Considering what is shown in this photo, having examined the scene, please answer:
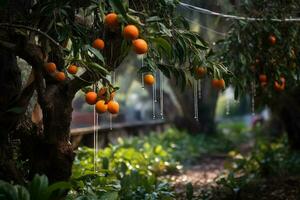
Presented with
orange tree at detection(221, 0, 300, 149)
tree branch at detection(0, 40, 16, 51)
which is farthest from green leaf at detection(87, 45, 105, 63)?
orange tree at detection(221, 0, 300, 149)

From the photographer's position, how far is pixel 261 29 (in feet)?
16.7

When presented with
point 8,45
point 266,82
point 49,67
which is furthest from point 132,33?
point 266,82

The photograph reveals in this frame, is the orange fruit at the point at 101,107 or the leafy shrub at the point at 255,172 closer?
the orange fruit at the point at 101,107

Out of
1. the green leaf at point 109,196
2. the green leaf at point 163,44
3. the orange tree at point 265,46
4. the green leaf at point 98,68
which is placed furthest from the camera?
the orange tree at point 265,46

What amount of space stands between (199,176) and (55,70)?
524 centimetres

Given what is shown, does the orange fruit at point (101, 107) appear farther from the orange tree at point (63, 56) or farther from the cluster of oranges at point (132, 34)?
the cluster of oranges at point (132, 34)

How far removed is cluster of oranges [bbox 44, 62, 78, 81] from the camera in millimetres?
3316

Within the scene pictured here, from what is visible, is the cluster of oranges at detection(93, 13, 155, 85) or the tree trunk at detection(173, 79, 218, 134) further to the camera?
the tree trunk at detection(173, 79, 218, 134)

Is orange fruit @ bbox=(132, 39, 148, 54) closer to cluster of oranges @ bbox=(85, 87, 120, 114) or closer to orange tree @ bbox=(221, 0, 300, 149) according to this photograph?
cluster of oranges @ bbox=(85, 87, 120, 114)

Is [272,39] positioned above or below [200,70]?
above

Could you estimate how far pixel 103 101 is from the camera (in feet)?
10.7

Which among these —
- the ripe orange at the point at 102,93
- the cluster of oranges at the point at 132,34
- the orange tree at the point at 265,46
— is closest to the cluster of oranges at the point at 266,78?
the orange tree at the point at 265,46

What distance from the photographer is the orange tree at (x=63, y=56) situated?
3.16 metres

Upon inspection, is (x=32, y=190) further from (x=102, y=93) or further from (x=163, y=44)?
(x=163, y=44)
